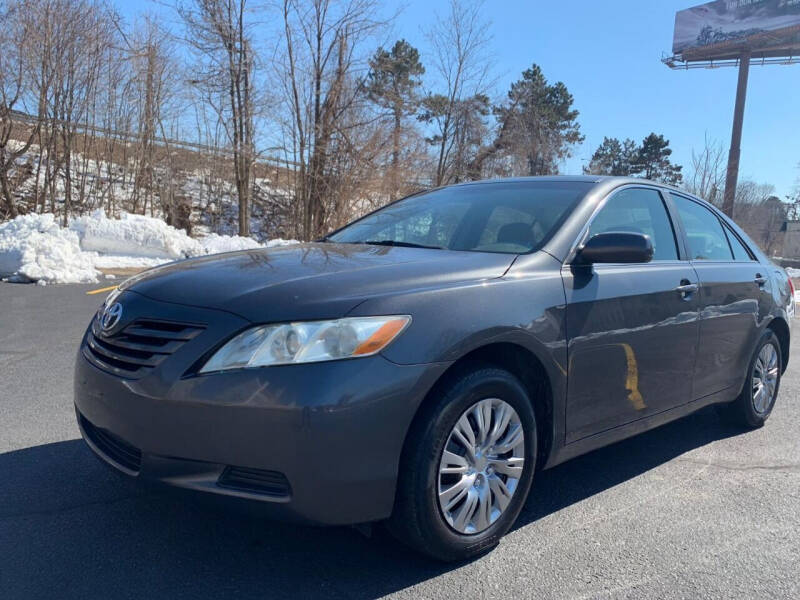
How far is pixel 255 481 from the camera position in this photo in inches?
92.0

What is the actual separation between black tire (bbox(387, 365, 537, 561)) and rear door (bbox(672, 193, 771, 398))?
1.89 metres

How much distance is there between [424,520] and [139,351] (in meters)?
1.28

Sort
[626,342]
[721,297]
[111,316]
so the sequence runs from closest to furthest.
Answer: [111,316] → [626,342] → [721,297]

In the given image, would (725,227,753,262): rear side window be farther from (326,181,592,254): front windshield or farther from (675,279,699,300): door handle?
(326,181,592,254): front windshield

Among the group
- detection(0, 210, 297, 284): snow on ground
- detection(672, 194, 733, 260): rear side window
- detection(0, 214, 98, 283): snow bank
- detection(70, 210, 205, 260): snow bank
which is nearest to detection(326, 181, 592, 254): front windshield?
detection(672, 194, 733, 260): rear side window

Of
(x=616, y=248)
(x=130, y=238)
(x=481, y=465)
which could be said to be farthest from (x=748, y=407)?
(x=130, y=238)

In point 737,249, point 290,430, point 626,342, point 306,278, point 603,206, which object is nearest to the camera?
point 290,430

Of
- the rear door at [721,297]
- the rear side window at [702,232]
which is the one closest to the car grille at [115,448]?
the rear door at [721,297]

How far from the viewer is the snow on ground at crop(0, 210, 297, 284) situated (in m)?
10.5

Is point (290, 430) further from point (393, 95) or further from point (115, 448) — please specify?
point (393, 95)

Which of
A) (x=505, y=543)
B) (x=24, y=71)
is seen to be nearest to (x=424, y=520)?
(x=505, y=543)

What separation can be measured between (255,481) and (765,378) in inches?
160

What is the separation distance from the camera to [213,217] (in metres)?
27.1

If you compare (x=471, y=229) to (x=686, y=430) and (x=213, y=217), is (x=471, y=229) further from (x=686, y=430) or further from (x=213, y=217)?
(x=213, y=217)
